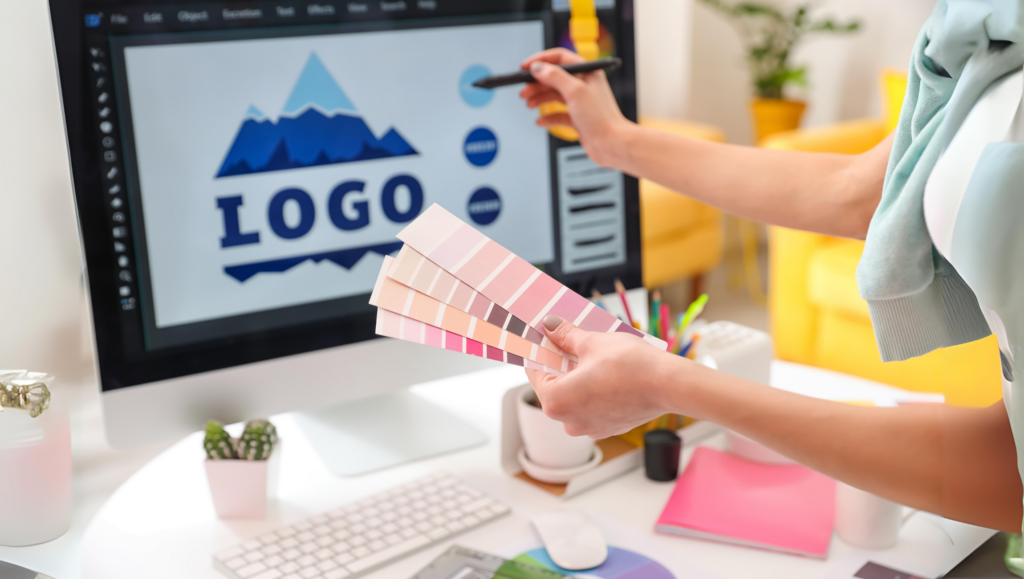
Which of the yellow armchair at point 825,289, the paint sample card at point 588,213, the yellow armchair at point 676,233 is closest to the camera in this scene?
the paint sample card at point 588,213

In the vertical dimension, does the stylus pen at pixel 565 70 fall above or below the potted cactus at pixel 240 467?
above

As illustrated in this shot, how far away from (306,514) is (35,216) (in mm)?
389

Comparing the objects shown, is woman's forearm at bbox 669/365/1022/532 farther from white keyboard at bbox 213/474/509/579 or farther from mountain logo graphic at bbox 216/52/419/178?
mountain logo graphic at bbox 216/52/419/178

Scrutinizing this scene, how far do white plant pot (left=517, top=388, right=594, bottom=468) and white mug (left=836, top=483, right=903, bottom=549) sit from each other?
0.27 m

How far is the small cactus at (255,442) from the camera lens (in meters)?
0.80

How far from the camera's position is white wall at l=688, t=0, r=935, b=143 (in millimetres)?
3648

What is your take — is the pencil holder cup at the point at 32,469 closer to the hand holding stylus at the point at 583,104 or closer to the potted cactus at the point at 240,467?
the potted cactus at the point at 240,467

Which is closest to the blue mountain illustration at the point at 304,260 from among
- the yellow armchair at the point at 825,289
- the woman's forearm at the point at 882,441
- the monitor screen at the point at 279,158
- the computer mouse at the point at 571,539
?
the monitor screen at the point at 279,158

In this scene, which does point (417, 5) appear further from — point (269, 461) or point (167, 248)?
point (269, 461)

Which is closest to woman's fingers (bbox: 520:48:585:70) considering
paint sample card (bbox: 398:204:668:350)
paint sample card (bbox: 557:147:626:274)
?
paint sample card (bbox: 557:147:626:274)

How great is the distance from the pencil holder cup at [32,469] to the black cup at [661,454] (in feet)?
1.87

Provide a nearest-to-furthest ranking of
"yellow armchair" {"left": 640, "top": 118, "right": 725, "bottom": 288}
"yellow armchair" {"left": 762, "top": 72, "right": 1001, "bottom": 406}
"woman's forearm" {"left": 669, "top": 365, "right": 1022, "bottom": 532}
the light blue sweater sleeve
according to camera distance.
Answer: the light blue sweater sleeve
"woman's forearm" {"left": 669, "top": 365, "right": 1022, "bottom": 532}
"yellow armchair" {"left": 762, "top": 72, "right": 1001, "bottom": 406}
"yellow armchair" {"left": 640, "top": 118, "right": 725, "bottom": 288}

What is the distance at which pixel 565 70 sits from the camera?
36.6 inches

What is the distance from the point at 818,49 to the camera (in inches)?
156
